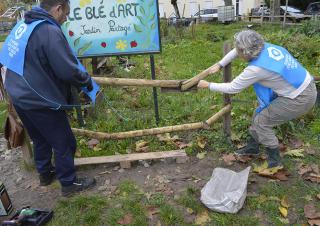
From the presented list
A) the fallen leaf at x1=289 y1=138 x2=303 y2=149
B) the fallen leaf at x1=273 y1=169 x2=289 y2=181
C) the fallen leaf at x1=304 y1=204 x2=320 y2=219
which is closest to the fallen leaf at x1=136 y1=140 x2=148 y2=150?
the fallen leaf at x1=273 y1=169 x2=289 y2=181

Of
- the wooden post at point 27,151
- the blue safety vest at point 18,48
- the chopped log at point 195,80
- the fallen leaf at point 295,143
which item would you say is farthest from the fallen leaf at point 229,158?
the wooden post at point 27,151

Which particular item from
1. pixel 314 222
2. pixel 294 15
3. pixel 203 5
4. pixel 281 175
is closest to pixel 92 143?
Answer: pixel 281 175

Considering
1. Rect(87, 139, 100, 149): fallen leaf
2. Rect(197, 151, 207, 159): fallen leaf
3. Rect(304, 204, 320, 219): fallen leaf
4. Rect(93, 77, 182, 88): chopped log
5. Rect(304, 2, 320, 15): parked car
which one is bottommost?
Rect(304, 204, 320, 219): fallen leaf

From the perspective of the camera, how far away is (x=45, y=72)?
299 centimetres

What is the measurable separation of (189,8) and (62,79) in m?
36.5

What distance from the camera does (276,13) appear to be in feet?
64.6

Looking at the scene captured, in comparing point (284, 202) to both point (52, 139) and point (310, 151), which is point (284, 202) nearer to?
point (310, 151)

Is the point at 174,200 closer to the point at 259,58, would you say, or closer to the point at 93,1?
the point at 259,58

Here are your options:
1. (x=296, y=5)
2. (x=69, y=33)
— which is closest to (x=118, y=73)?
(x=69, y=33)

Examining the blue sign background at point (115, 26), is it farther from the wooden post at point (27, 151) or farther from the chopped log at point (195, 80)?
the wooden post at point (27, 151)

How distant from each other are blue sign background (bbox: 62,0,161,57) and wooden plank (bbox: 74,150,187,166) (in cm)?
123

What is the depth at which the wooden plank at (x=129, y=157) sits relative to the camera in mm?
3984

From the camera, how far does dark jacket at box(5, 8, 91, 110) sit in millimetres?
2879

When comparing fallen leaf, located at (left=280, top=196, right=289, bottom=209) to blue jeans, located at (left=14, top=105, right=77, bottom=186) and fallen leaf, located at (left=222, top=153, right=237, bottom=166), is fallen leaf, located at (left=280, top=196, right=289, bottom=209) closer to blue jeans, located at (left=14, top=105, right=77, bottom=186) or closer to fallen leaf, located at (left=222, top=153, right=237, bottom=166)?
fallen leaf, located at (left=222, top=153, right=237, bottom=166)
